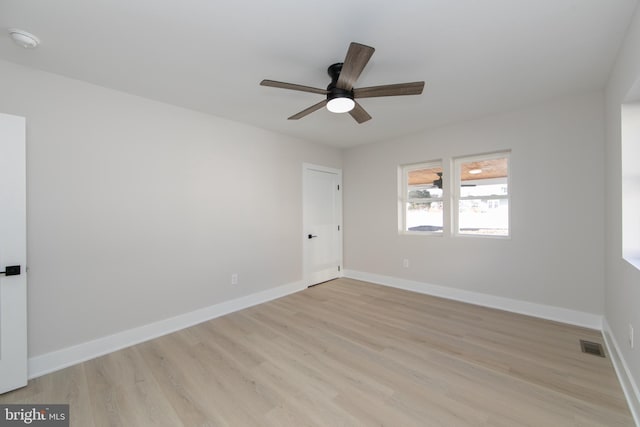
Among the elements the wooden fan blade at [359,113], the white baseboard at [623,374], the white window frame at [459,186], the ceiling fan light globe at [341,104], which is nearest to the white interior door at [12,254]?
the ceiling fan light globe at [341,104]

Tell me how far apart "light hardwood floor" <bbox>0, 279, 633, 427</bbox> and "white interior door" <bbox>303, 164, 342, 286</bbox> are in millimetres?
1568

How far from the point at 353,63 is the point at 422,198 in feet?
9.95

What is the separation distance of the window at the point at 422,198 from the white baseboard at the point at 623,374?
199 centimetres

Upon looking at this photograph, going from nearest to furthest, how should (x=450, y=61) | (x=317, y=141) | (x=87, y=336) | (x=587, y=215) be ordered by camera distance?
(x=450, y=61) < (x=87, y=336) < (x=587, y=215) < (x=317, y=141)

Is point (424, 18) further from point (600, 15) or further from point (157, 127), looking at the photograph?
point (157, 127)

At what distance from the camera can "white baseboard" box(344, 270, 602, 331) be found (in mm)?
2869

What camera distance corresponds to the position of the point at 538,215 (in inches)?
123

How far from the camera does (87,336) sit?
2.40 metres

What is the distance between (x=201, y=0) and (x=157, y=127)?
5.64 ft

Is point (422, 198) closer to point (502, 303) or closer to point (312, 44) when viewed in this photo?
point (502, 303)

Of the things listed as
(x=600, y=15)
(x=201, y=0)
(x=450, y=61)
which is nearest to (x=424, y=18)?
(x=450, y=61)

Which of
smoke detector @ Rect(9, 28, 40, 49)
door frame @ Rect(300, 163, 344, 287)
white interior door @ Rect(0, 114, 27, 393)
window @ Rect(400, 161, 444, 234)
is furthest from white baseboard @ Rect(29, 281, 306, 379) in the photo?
window @ Rect(400, 161, 444, 234)

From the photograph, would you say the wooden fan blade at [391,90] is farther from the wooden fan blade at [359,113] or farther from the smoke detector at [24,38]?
the smoke detector at [24,38]

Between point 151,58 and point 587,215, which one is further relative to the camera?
point 587,215
